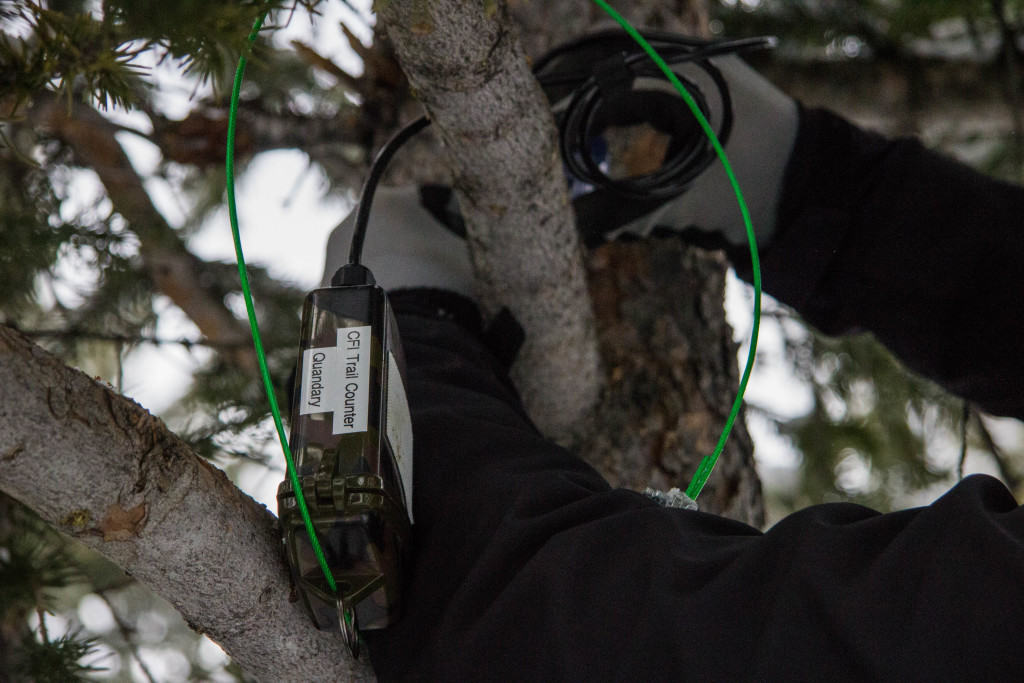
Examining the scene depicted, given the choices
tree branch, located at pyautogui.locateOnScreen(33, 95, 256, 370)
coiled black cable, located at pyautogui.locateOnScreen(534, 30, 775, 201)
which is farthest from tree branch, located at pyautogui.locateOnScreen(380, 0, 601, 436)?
tree branch, located at pyautogui.locateOnScreen(33, 95, 256, 370)

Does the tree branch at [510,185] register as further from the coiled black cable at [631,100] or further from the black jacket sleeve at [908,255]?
the black jacket sleeve at [908,255]

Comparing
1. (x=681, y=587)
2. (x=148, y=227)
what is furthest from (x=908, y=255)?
(x=148, y=227)

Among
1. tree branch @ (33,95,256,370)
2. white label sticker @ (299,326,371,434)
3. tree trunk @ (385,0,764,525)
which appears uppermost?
tree branch @ (33,95,256,370)

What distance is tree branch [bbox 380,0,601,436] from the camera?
591 millimetres

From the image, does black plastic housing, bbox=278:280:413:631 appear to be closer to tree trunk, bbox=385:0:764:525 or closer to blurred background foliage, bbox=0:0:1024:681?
blurred background foliage, bbox=0:0:1024:681

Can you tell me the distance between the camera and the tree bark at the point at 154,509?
0.50 metres

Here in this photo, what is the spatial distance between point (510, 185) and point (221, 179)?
4.31 feet

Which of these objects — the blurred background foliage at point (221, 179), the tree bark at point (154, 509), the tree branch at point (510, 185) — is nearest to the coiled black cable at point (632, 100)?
the tree branch at point (510, 185)

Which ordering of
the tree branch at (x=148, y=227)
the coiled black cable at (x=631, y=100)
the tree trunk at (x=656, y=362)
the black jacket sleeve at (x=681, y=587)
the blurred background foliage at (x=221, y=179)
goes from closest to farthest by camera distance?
the black jacket sleeve at (x=681, y=587)
the blurred background foliage at (x=221, y=179)
the coiled black cable at (x=631, y=100)
the tree trunk at (x=656, y=362)
the tree branch at (x=148, y=227)

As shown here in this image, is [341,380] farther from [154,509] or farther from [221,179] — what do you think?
[221,179]

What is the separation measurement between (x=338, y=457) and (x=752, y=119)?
26.7 inches

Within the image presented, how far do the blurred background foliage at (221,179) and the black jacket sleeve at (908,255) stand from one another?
0.10 meters

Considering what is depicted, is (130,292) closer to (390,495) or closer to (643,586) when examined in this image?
(390,495)

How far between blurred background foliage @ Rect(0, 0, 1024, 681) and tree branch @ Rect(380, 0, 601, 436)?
107 millimetres
